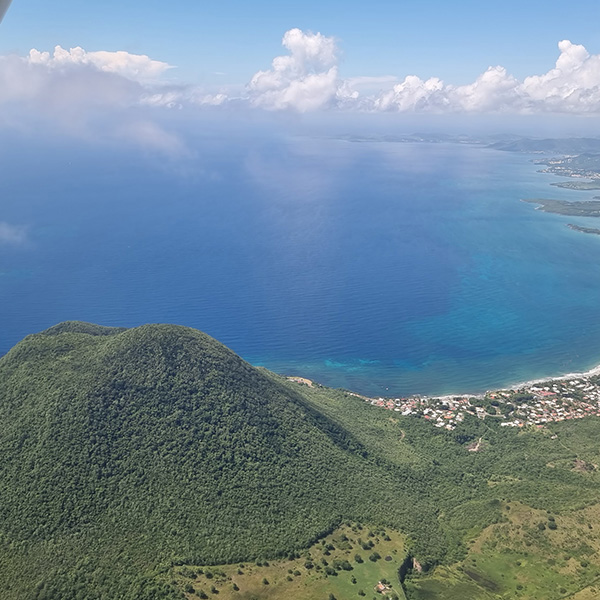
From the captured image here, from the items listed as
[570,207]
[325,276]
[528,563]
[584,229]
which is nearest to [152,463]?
[528,563]

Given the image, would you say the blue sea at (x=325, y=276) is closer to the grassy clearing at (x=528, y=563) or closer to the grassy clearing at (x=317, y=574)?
the grassy clearing at (x=528, y=563)

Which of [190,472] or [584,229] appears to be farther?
[584,229]

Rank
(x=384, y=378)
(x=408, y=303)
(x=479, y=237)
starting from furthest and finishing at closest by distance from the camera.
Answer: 1. (x=479, y=237)
2. (x=408, y=303)
3. (x=384, y=378)

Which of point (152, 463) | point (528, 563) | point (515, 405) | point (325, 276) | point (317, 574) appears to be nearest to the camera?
point (317, 574)

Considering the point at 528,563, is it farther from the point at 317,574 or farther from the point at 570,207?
the point at 570,207

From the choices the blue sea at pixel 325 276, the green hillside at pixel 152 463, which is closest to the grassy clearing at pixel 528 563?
the green hillside at pixel 152 463

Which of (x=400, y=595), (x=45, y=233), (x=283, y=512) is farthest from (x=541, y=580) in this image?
(x=45, y=233)

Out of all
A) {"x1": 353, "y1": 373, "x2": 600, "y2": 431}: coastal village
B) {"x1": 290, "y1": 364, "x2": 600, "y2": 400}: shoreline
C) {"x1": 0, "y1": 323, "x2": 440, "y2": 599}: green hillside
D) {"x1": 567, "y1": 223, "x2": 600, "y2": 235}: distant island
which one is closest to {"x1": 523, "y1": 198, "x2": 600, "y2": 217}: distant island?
{"x1": 567, "y1": 223, "x2": 600, "y2": 235}: distant island

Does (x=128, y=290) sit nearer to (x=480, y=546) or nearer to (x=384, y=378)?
(x=384, y=378)
